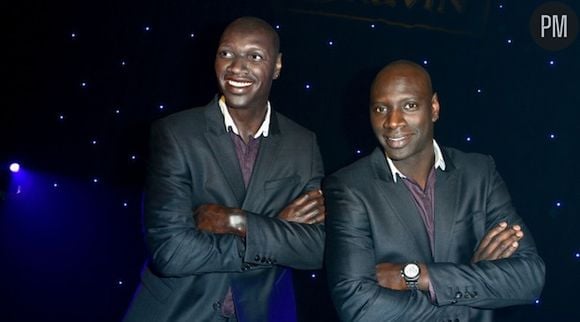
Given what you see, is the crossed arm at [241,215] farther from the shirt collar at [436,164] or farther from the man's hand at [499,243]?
the man's hand at [499,243]

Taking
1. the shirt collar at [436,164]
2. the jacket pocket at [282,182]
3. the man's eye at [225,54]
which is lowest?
the jacket pocket at [282,182]

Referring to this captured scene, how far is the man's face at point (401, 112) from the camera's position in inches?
136

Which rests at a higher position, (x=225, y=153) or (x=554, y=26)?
(x=554, y=26)

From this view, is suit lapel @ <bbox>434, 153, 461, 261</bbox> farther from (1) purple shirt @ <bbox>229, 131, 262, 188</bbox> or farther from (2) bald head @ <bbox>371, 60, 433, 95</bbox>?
(1) purple shirt @ <bbox>229, 131, 262, 188</bbox>

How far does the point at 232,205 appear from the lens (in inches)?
142

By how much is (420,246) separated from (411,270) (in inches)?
4.2

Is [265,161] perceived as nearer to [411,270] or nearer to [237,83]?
[237,83]

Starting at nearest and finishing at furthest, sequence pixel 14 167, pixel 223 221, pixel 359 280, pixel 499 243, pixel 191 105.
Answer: pixel 359 280 → pixel 499 243 → pixel 223 221 → pixel 191 105 → pixel 14 167

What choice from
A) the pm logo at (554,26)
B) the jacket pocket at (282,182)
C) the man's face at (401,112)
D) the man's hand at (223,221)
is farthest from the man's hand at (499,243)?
the pm logo at (554,26)

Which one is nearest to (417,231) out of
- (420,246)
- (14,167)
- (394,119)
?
(420,246)

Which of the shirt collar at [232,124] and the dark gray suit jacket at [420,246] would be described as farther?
the shirt collar at [232,124]

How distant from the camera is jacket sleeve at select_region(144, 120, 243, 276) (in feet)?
11.4

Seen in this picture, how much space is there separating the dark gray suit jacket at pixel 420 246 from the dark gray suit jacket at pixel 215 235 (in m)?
0.20

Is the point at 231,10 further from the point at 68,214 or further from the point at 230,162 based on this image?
the point at 230,162
